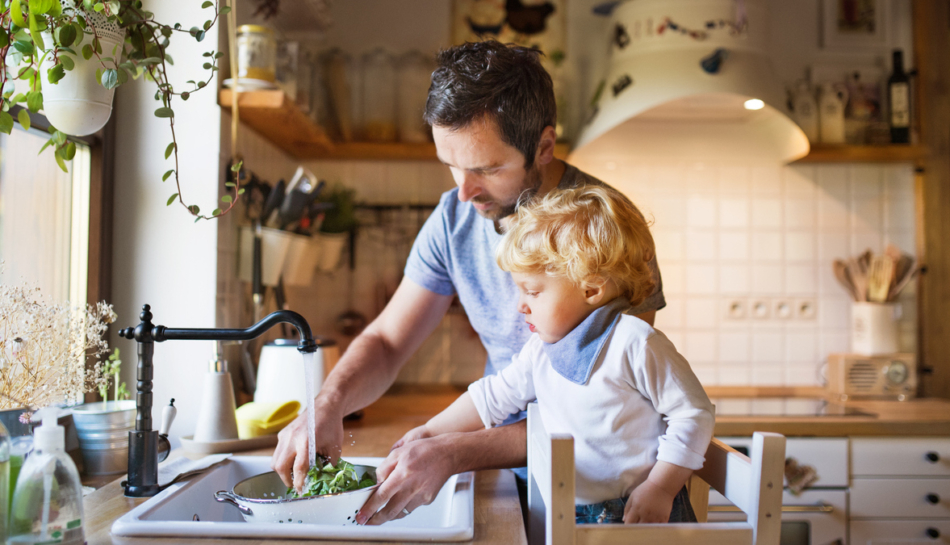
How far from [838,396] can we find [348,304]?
5.67 feet

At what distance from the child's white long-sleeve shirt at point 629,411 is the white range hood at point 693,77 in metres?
1.23

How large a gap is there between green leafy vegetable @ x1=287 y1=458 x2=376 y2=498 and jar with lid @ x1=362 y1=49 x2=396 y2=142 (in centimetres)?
156

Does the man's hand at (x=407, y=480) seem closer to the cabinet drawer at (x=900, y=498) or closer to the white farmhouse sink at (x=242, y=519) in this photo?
the white farmhouse sink at (x=242, y=519)

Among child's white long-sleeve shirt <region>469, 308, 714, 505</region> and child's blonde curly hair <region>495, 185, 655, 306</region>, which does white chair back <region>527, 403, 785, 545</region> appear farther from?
child's blonde curly hair <region>495, 185, 655, 306</region>

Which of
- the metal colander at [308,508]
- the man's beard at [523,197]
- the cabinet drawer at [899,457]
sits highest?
the man's beard at [523,197]

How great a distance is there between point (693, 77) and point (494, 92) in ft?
3.58

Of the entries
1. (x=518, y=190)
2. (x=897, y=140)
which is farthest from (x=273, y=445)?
(x=897, y=140)

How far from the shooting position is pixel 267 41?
5.40ft

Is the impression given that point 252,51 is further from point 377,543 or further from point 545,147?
point 377,543

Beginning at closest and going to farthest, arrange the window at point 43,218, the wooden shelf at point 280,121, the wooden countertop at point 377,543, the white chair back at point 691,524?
the white chair back at point 691,524
the wooden countertop at point 377,543
the window at point 43,218
the wooden shelf at point 280,121

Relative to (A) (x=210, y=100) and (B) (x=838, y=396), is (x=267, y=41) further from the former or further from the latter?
(B) (x=838, y=396)

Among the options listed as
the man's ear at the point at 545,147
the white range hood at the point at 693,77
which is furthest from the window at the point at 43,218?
the white range hood at the point at 693,77

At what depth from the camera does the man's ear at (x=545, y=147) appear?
48.3 inches

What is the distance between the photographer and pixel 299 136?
81.7 inches
